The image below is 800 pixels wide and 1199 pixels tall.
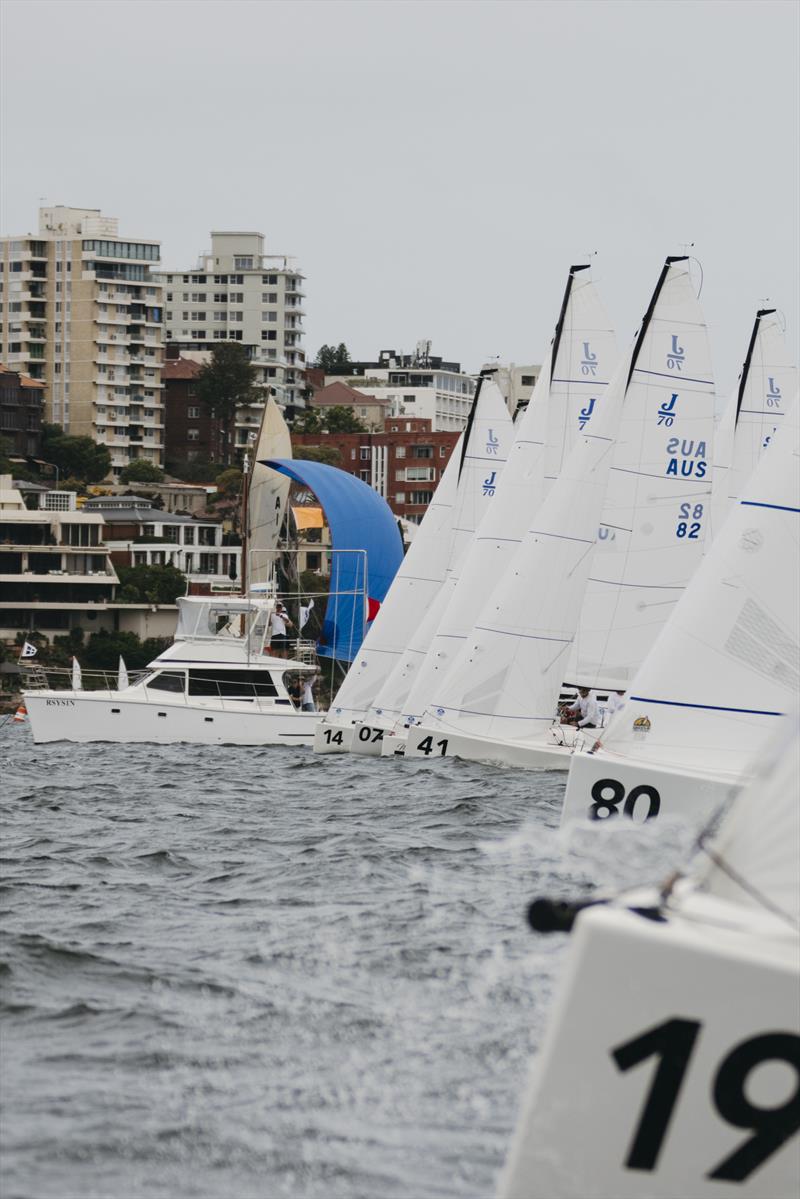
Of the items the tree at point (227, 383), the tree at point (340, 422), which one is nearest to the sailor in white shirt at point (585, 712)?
the tree at point (227, 383)

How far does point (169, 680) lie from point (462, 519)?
646cm

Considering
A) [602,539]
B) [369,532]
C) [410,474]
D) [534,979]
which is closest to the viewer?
[534,979]

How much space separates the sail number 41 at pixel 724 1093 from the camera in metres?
5.50

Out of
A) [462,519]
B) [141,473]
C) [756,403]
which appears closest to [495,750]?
[462,519]

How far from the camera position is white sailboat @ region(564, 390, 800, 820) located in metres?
11.1

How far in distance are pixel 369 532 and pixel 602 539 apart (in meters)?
15.1

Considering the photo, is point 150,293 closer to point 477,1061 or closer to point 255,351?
point 255,351

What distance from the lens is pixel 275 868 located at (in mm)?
14781

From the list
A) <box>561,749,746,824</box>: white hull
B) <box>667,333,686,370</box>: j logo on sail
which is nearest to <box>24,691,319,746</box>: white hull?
<box>667,333,686,370</box>: j logo on sail

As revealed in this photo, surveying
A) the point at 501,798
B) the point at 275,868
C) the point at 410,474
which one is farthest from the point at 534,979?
the point at 410,474

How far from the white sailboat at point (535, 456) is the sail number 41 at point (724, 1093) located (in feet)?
63.5

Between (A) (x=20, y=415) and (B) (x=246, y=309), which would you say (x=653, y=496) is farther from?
(B) (x=246, y=309)

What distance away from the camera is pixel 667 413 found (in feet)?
75.5

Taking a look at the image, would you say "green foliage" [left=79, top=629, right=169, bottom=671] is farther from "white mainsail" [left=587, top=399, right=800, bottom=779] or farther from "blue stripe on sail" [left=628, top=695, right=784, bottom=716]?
"white mainsail" [left=587, top=399, right=800, bottom=779]
